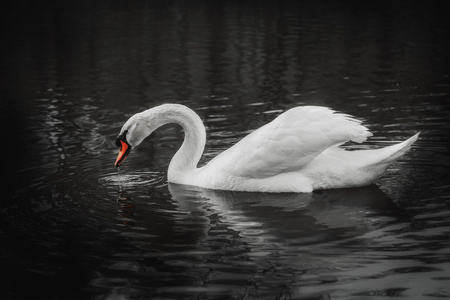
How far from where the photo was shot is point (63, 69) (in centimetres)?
2141

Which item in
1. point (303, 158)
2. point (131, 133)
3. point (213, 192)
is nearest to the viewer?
point (303, 158)

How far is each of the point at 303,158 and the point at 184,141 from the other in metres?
1.85

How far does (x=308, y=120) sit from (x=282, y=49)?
15710mm

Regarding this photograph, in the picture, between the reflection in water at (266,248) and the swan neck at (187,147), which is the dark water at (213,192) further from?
the swan neck at (187,147)

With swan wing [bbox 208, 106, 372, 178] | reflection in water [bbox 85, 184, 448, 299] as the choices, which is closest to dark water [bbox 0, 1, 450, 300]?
reflection in water [bbox 85, 184, 448, 299]

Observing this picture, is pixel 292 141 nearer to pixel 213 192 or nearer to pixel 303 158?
pixel 303 158

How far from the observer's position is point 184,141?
32.2 ft

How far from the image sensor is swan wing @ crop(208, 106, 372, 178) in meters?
8.64

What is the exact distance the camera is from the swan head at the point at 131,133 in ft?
31.5

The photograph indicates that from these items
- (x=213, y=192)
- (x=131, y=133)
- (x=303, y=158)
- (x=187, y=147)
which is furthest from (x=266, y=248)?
(x=131, y=133)

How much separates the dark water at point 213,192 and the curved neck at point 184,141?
0.25 m

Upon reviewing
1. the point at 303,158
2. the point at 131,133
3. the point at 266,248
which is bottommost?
the point at 266,248

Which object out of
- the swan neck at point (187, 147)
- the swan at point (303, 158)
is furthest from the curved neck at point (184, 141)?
the swan at point (303, 158)

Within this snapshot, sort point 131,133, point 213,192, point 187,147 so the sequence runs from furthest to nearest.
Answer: point 187,147, point 131,133, point 213,192
